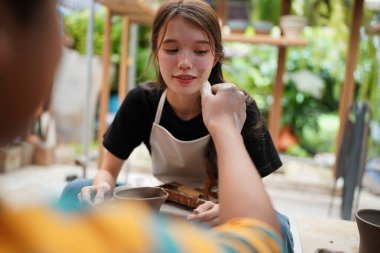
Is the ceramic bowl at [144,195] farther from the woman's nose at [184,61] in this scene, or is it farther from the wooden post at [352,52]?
the wooden post at [352,52]

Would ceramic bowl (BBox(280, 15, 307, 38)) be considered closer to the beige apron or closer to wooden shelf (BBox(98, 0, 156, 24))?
wooden shelf (BBox(98, 0, 156, 24))

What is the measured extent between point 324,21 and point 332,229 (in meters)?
3.46

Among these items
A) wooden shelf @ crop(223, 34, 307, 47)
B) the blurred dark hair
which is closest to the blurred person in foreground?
the blurred dark hair

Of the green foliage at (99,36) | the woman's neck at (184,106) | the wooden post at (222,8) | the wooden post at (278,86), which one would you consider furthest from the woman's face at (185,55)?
the green foliage at (99,36)

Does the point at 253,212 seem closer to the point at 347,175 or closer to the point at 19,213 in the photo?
the point at 19,213

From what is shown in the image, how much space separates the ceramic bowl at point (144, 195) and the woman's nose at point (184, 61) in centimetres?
51

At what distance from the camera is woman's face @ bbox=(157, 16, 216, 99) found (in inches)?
55.4

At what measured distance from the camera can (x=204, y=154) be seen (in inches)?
61.5

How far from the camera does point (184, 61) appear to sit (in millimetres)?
1400

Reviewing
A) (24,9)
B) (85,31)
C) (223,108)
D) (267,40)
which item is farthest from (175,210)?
(85,31)

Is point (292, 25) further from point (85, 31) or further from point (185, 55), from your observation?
point (85, 31)

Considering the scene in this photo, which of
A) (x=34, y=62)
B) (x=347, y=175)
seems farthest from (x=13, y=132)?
(x=347, y=175)

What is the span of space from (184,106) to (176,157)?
23 cm

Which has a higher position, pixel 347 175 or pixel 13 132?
pixel 13 132
